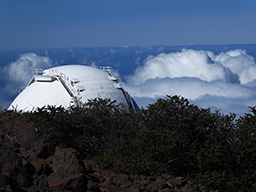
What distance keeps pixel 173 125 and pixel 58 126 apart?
134 inches

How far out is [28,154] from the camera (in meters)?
7.84

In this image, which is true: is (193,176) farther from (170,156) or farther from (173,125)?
(173,125)

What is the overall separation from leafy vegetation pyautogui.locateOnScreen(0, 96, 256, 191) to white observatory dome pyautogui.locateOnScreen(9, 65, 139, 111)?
542 cm

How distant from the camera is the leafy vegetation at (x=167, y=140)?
9.17 metres

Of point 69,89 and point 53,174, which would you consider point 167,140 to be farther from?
point 69,89

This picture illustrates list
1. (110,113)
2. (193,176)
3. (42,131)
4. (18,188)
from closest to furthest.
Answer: (18,188) < (193,176) < (42,131) < (110,113)

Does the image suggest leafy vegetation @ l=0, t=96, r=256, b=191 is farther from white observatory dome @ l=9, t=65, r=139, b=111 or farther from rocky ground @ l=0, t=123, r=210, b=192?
white observatory dome @ l=9, t=65, r=139, b=111

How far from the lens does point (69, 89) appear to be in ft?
57.0

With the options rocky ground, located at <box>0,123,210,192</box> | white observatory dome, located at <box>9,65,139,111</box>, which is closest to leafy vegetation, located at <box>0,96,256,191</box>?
rocky ground, located at <box>0,123,210,192</box>

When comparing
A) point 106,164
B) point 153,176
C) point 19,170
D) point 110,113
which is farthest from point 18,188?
point 110,113

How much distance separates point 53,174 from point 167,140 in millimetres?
3244

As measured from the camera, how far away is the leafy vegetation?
9172 mm

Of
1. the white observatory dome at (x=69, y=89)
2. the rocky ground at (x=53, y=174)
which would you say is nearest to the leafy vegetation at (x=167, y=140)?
the rocky ground at (x=53, y=174)

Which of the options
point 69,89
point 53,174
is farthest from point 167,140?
point 69,89
